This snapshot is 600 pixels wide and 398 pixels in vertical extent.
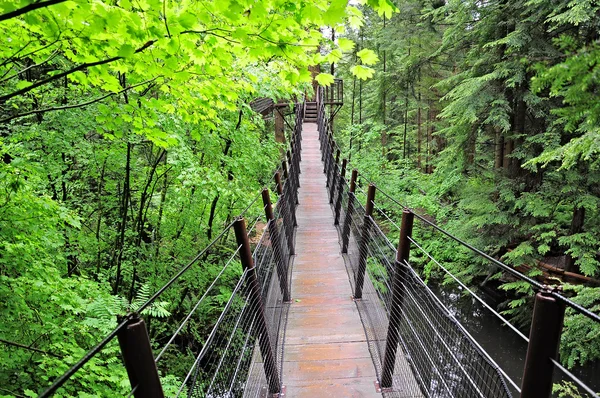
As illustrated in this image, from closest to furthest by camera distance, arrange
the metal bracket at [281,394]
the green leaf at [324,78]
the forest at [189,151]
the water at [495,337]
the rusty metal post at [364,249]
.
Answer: the forest at [189,151] < the green leaf at [324,78] < the metal bracket at [281,394] < the rusty metal post at [364,249] < the water at [495,337]

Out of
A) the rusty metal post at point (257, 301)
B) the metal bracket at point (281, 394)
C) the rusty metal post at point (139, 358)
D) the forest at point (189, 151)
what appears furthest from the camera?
the metal bracket at point (281, 394)

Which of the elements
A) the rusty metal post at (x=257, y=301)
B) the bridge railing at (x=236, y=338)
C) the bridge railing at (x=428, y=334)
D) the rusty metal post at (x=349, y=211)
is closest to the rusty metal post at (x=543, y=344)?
the bridge railing at (x=428, y=334)

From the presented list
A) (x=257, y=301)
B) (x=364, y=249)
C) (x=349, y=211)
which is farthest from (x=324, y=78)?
(x=349, y=211)

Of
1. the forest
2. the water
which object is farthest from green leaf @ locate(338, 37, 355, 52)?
the water

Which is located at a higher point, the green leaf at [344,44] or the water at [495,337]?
the green leaf at [344,44]

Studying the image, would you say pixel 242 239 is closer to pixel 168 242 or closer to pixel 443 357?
pixel 443 357

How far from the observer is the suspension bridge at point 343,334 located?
114 centimetres

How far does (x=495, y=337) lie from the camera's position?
24.1 ft

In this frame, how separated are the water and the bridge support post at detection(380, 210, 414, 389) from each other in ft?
14.3

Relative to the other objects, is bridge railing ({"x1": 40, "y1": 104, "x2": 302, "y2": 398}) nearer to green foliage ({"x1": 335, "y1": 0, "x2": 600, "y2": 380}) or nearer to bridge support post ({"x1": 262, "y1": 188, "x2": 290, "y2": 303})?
bridge support post ({"x1": 262, "y1": 188, "x2": 290, "y2": 303})

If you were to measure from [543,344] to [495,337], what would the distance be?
24.4ft

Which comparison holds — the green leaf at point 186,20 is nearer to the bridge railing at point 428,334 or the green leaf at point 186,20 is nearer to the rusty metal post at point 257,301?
the rusty metal post at point 257,301

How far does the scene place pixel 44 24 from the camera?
2.14 meters

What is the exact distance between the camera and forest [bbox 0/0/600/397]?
223 centimetres
